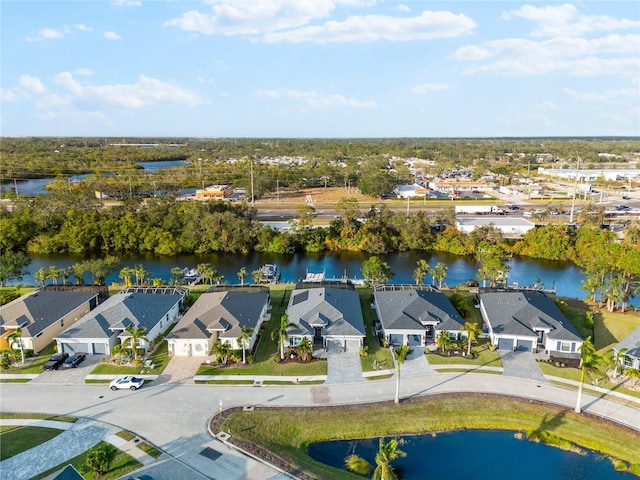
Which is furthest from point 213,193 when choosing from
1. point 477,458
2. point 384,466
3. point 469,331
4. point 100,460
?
point 384,466

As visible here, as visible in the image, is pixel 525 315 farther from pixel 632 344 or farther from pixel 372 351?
pixel 372 351

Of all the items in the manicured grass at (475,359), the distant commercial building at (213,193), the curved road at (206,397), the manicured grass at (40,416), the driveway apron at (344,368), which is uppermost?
the distant commercial building at (213,193)

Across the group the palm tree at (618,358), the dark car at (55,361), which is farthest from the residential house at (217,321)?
the palm tree at (618,358)

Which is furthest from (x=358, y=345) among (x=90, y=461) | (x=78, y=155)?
(x=78, y=155)

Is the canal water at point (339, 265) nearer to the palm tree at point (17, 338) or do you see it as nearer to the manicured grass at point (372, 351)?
the manicured grass at point (372, 351)

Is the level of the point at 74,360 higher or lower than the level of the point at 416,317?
lower

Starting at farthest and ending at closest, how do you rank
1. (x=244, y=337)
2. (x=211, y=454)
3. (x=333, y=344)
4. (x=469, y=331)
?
(x=333, y=344), (x=469, y=331), (x=244, y=337), (x=211, y=454)

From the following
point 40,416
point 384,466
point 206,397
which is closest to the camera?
point 384,466
